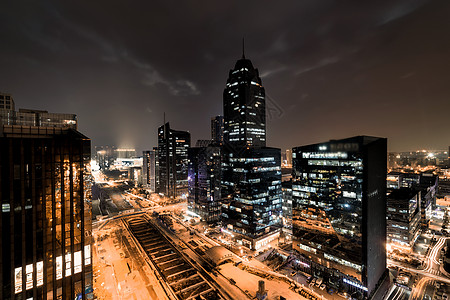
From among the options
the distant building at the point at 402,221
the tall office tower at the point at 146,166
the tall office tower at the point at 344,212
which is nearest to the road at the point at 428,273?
the distant building at the point at 402,221

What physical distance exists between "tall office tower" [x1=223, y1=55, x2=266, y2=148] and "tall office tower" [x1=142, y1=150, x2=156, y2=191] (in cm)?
7895

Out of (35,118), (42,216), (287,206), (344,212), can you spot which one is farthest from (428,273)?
(35,118)

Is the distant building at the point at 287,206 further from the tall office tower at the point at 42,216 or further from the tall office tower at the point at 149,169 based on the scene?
the tall office tower at the point at 149,169

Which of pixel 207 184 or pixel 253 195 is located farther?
pixel 207 184

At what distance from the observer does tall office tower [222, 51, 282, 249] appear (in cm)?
Answer: 5866

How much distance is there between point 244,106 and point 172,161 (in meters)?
66.7

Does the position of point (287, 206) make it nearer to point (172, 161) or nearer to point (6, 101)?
point (172, 161)

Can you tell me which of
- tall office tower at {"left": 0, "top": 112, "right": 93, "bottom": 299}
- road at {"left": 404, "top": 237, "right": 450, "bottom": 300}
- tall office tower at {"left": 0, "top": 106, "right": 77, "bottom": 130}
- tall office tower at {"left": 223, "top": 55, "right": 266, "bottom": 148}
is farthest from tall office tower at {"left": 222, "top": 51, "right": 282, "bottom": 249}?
tall office tower at {"left": 0, "top": 106, "right": 77, "bottom": 130}

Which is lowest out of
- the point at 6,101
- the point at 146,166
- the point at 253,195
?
the point at 253,195

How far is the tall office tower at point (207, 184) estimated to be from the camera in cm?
8081

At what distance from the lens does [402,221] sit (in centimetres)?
5581

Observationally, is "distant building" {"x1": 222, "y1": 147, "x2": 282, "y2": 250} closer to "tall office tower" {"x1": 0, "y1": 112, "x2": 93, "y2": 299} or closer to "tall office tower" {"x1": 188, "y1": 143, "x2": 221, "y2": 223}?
"tall office tower" {"x1": 188, "y1": 143, "x2": 221, "y2": 223}

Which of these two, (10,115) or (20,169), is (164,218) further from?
(20,169)

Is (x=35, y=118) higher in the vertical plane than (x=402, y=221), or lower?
higher
